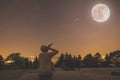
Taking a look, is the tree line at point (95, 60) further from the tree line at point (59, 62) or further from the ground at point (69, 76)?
the ground at point (69, 76)

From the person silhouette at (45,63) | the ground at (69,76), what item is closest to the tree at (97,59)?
the ground at (69,76)

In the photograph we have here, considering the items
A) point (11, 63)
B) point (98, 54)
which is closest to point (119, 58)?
point (98, 54)

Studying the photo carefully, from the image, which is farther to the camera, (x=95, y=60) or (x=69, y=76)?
(x=95, y=60)

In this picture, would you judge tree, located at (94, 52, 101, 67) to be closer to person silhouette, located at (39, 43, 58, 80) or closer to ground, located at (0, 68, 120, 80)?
ground, located at (0, 68, 120, 80)

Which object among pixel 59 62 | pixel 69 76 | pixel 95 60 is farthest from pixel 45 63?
pixel 95 60

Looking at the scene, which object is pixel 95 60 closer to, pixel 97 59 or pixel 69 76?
pixel 97 59

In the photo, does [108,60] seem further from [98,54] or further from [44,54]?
[44,54]

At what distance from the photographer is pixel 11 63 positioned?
29672 mm

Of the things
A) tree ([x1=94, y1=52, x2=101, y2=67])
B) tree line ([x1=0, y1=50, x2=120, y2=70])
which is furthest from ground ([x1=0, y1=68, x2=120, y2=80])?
tree ([x1=94, y1=52, x2=101, y2=67])

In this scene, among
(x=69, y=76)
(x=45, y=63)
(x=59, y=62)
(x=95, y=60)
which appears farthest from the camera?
(x=95, y=60)

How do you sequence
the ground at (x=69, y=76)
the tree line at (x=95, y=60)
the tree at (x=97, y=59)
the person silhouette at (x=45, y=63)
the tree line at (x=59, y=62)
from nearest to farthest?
the person silhouette at (x=45, y=63), the ground at (x=69, y=76), the tree line at (x=95, y=60), the tree line at (x=59, y=62), the tree at (x=97, y=59)

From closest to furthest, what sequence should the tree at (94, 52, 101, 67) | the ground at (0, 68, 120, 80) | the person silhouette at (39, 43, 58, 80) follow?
1. the person silhouette at (39, 43, 58, 80)
2. the ground at (0, 68, 120, 80)
3. the tree at (94, 52, 101, 67)

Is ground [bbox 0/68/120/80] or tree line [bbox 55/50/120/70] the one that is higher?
tree line [bbox 55/50/120/70]

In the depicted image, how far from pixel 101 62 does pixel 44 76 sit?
20.5 metres
